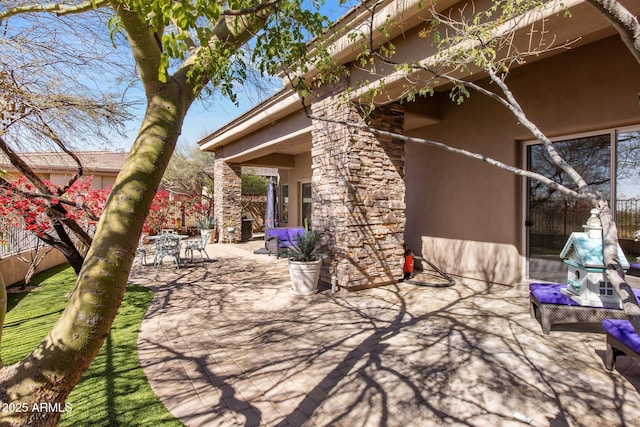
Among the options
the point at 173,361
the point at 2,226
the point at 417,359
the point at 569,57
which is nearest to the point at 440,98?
the point at 569,57

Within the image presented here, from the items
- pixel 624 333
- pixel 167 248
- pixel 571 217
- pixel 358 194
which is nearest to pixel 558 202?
pixel 571 217

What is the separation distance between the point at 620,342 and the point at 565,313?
2.68 ft

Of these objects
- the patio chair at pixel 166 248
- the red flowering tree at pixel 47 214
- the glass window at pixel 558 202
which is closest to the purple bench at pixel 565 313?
the glass window at pixel 558 202

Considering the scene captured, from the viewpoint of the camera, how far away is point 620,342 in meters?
2.85

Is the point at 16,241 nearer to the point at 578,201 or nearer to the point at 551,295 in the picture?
the point at 551,295

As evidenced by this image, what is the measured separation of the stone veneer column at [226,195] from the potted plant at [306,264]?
7916mm

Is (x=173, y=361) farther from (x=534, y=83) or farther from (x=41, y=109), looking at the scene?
(x=534, y=83)

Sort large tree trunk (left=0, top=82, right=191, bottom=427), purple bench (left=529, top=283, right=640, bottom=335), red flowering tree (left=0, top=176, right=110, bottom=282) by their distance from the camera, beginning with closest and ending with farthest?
1. large tree trunk (left=0, top=82, right=191, bottom=427)
2. purple bench (left=529, top=283, right=640, bottom=335)
3. red flowering tree (left=0, top=176, right=110, bottom=282)

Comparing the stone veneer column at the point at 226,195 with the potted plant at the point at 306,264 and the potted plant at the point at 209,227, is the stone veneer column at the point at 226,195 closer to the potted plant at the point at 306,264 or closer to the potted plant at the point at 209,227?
the potted plant at the point at 209,227

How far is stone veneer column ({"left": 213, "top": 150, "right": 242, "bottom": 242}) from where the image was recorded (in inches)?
520

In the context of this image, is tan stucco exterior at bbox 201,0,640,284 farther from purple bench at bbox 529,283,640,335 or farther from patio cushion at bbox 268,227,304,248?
patio cushion at bbox 268,227,304,248

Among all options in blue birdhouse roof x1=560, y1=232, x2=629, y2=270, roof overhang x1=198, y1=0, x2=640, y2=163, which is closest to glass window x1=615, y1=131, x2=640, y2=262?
roof overhang x1=198, y1=0, x2=640, y2=163

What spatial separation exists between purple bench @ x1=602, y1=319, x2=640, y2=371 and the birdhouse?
0.41 metres

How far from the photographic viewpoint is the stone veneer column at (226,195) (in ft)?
43.3
